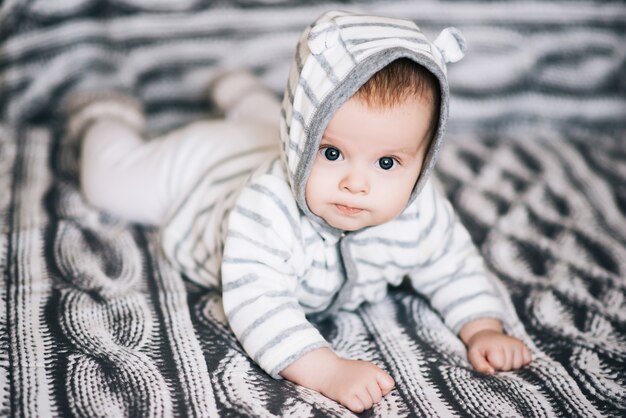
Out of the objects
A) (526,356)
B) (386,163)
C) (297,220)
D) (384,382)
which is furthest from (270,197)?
(526,356)

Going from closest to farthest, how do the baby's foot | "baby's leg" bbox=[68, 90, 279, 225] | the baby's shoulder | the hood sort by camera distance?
the hood → the baby's shoulder → "baby's leg" bbox=[68, 90, 279, 225] → the baby's foot

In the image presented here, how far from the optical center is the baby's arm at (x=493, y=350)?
3.00 feet

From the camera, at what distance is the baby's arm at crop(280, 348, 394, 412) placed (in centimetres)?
82

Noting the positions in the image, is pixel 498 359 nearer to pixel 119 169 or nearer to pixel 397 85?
pixel 397 85

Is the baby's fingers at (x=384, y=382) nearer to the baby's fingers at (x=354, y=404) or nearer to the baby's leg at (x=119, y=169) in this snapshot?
the baby's fingers at (x=354, y=404)

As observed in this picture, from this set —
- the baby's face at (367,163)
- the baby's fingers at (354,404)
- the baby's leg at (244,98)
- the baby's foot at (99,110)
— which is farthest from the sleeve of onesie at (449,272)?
the baby's foot at (99,110)

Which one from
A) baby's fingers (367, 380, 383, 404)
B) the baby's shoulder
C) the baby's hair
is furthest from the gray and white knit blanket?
the baby's hair

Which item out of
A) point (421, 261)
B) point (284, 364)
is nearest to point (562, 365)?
point (421, 261)

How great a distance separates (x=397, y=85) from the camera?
2.65 ft

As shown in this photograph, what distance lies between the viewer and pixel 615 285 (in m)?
1.07

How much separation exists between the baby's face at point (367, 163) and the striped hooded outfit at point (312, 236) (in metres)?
0.02

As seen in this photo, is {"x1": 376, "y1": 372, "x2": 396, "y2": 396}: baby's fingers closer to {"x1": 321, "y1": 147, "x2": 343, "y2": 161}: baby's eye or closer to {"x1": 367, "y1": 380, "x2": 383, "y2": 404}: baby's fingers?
{"x1": 367, "y1": 380, "x2": 383, "y2": 404}: baby's fingers

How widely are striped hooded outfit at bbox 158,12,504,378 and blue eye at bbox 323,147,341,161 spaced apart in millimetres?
27

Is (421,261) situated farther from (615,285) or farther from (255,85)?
(255,85)
